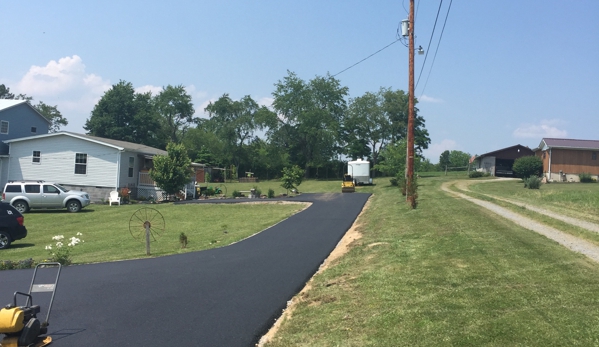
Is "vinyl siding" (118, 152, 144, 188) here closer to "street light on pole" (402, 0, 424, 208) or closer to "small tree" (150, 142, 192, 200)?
"small tree" (150, 142, 192, 200)

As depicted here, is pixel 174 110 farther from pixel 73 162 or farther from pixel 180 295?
pixel 180 295

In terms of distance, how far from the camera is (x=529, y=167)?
4866 cm

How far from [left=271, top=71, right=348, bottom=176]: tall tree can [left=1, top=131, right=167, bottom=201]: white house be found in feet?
129

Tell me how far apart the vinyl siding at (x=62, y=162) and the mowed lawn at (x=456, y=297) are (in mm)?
28264

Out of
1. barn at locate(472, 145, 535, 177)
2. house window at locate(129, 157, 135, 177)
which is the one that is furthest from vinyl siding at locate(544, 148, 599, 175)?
house window at locate(129, 157, 135, 177)

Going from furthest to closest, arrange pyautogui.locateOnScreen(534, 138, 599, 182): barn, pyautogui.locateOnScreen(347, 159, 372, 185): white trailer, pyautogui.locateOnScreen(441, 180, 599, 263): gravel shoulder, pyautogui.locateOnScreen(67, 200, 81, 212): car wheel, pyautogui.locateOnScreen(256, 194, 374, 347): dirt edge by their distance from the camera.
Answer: pyautogui.locateOnScreen(347, 159, 372, 185): white trailer, pyautogui.locateOnScreen(534, 138, 599, 182): barn, pyautogui.locateOnScreen(67, 200, 81, 212): car wheel, pyautogui.locateOnScreen(441, 180, 599, 263): gravel shoulder, pyautogui.locateOnScreen(256, 194, 374, 347): dirt edge

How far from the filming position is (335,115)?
7838cm

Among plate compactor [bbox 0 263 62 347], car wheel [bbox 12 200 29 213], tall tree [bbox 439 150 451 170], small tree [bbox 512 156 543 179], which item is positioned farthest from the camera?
tall tree [bbox 439 150 451 170]

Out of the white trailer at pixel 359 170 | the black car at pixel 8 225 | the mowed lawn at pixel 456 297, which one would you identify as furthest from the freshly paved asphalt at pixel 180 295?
the white trailer at pixel 359 170

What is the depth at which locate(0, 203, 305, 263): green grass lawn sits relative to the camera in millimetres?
16141

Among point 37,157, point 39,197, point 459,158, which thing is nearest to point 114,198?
point 39,197

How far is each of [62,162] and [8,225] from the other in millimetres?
19249

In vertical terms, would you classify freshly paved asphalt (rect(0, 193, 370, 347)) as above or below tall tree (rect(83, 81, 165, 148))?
below

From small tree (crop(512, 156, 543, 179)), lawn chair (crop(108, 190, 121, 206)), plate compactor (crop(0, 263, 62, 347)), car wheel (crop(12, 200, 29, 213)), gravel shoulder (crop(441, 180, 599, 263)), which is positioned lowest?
car wheel (crop(12, 200, 29, 213))
